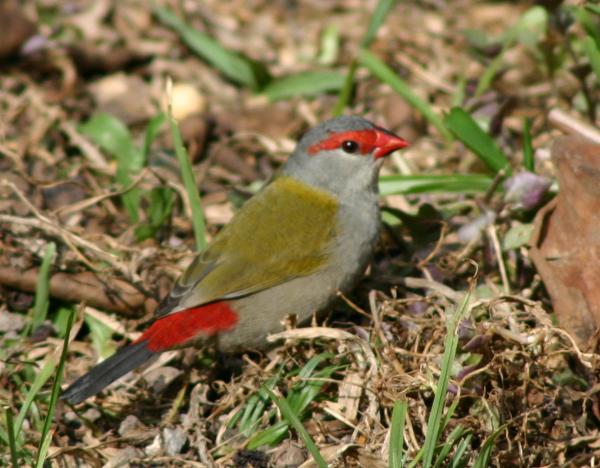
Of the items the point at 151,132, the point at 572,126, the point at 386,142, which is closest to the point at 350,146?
the point at 386,142

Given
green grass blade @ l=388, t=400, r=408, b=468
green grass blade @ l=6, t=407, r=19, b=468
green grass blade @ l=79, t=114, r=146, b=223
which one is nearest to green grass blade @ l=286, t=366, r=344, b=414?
green grass blade @ l=388, t=400, r=408, b=468

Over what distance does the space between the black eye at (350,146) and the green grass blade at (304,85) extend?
1.49 metres

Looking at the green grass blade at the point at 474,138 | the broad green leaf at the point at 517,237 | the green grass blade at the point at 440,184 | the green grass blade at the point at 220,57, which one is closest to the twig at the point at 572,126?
the green grass blade at the point at 474,138

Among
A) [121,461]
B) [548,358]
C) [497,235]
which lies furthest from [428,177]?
[121,461]

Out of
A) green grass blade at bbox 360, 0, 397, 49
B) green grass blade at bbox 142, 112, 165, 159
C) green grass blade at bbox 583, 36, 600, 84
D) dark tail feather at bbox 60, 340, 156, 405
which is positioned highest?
green grass blade at bbox 583, 36, 600, 84

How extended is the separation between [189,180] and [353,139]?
0.75 metres

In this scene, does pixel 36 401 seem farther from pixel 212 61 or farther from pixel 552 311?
pixel 212 61

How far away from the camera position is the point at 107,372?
3393mm

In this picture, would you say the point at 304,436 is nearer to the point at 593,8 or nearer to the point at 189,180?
the point at 189,180

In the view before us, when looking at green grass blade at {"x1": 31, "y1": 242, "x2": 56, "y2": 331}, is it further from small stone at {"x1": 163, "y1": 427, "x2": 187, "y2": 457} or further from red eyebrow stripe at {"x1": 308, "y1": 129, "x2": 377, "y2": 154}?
red eyebrow stripe at {"x1": 308, "y1": 129, "x2": 377, "y2": 154}

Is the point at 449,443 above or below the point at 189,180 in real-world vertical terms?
below

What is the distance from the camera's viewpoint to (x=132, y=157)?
4902 millimetres

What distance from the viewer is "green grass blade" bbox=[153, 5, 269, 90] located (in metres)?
5.64

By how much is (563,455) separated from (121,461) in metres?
1.58
